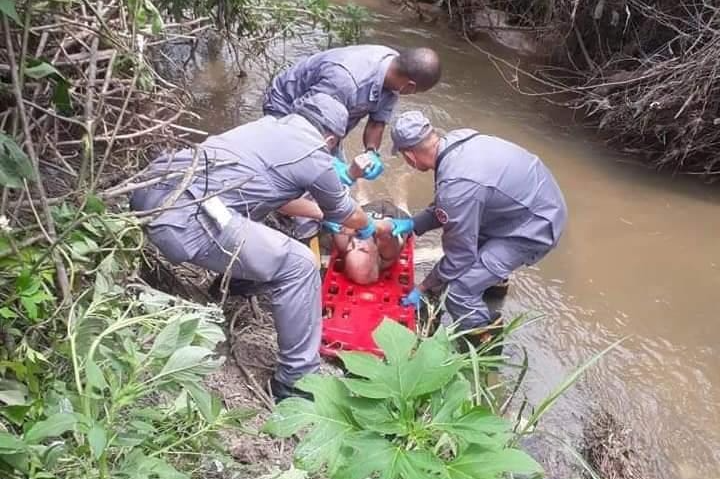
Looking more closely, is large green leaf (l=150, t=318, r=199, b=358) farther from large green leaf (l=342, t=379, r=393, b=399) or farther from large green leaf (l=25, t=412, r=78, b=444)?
large green leaf (l=342, t=379, r=393, b=399)

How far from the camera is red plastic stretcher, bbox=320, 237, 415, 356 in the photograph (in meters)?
3.48

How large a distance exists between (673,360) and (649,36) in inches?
133

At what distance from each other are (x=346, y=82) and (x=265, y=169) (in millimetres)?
1366

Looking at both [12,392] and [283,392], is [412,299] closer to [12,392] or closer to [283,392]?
[283,392]

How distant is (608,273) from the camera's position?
4668mm

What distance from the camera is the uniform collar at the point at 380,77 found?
14.3ft

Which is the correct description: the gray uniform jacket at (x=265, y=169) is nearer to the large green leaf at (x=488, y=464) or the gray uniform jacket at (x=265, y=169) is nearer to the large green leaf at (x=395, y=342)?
the large green leaf at (x=395, y=342)

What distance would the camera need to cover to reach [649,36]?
632 cm

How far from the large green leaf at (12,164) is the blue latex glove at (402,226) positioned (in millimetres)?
2425

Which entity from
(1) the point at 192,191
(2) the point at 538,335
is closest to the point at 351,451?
(1) the point at 192,191

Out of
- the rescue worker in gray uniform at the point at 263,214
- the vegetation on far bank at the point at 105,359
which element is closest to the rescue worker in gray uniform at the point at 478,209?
the rescue worker in gray uniform at the point at 263,214

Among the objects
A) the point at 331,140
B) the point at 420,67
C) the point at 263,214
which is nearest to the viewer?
the point at 263,214

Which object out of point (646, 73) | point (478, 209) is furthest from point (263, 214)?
point (646, 73)

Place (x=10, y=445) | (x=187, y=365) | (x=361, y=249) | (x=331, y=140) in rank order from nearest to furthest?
(x=10, y=445) < (x=187, y=365) < (x=331, y=140) < (x=361, y=249)
